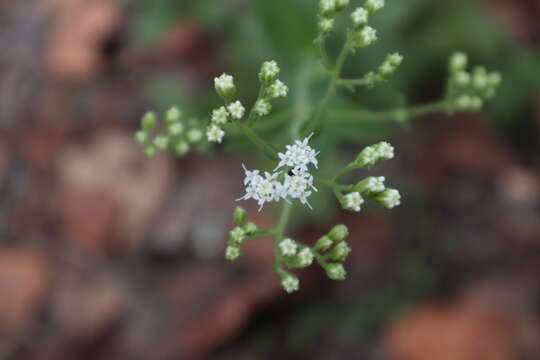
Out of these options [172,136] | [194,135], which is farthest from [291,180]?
[172,136]

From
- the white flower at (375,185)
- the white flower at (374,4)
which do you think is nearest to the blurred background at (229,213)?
the white flower at (374,4)

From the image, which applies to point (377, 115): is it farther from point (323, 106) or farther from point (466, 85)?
point (323, 106)

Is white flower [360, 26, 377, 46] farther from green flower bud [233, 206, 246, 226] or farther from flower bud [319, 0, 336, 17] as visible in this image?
green flower bud [233, 206, 246, 226]

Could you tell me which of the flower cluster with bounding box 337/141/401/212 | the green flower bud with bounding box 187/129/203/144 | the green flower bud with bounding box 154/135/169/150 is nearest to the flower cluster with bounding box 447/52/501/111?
the flower cluster with bounding box 337/141/401/212

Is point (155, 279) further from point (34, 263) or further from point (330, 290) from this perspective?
point (330, 290)

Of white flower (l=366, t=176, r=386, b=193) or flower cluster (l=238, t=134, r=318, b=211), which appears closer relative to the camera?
flower cluster (l=238, t=134, r=318, b=211)
